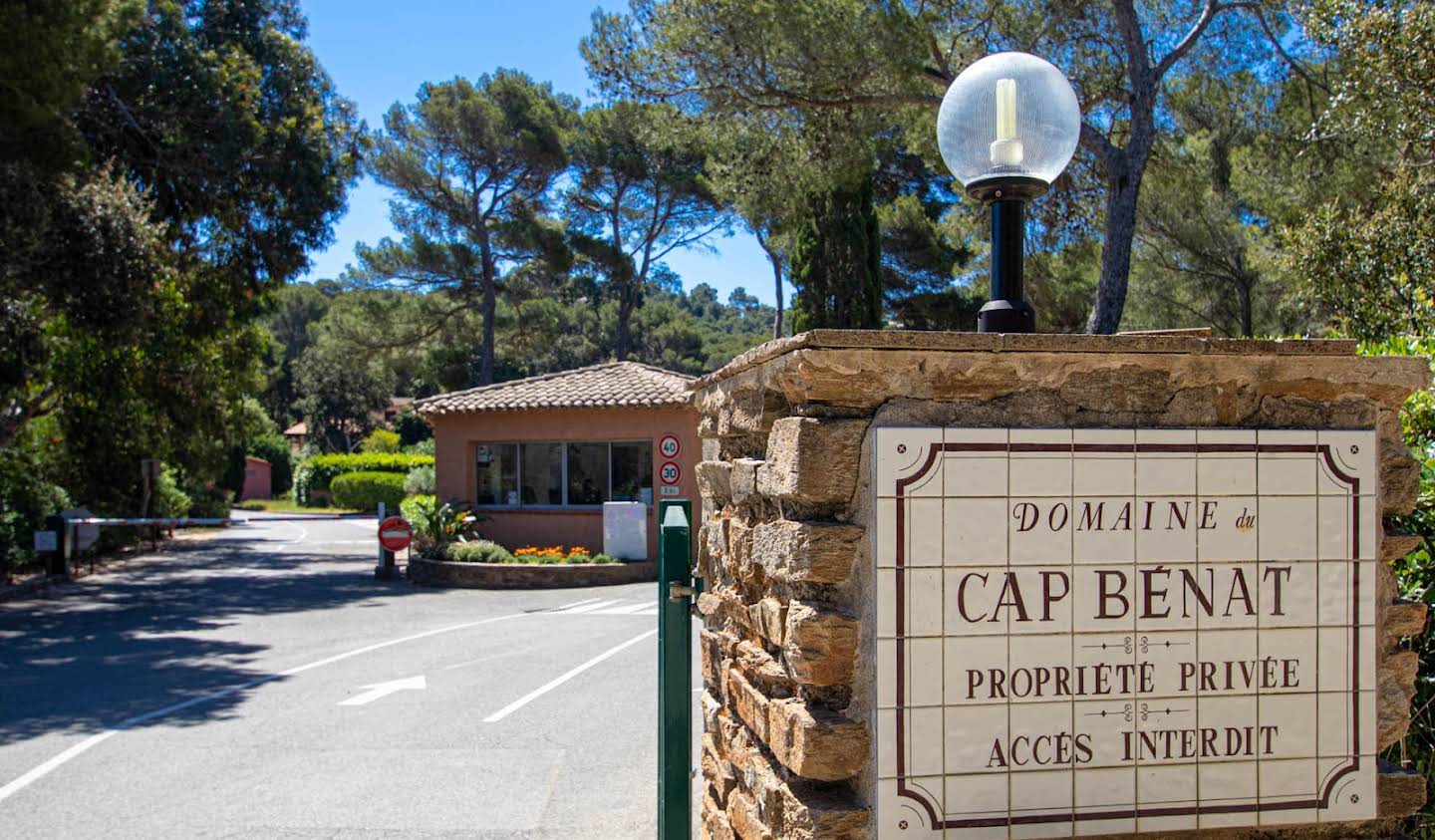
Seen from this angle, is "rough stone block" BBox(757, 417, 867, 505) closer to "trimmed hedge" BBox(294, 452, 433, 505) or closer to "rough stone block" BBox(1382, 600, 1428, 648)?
"rough stone block" BBox(1382, 600, 1428, 648)

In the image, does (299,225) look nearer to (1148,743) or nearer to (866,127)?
(866,127)

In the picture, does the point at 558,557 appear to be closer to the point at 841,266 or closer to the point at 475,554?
the point at 475,554

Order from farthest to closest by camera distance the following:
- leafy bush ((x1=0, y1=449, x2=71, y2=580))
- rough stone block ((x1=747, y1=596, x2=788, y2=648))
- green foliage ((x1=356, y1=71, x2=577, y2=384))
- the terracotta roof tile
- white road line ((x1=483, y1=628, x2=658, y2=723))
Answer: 1. green foliage ((x1=356, y1=71, x2=577, y2=384))
2. the terracotta roof tile
3. leafy bush ((x1=0, y1=449, x2=71, y2=580))
4. white road line ((x1=483, y1=628, x2=658, y2=723))
5. rough stone block ((x1=747, y1=596, x2=788, y2=648))

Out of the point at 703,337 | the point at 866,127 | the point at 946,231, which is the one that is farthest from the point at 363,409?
the point at 866,127

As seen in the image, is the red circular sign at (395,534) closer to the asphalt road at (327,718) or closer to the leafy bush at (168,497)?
the asphalt road at (327,718)

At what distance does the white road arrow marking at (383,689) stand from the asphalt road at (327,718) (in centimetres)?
4

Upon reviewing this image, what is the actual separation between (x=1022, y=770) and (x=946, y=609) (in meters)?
0.42

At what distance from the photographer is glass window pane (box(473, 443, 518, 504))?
23945 millimetres

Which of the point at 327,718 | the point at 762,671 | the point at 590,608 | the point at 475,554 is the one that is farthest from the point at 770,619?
the point at 475,554

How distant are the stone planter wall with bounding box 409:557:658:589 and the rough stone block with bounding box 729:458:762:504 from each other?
1706 cm

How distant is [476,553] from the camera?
20.7 meters

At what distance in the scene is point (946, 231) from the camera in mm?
19922

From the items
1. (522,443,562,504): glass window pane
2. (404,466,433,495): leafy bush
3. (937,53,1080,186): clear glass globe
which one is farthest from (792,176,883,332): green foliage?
(937,53,1080,186): clear glass globe

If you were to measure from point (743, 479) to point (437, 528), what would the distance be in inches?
772
